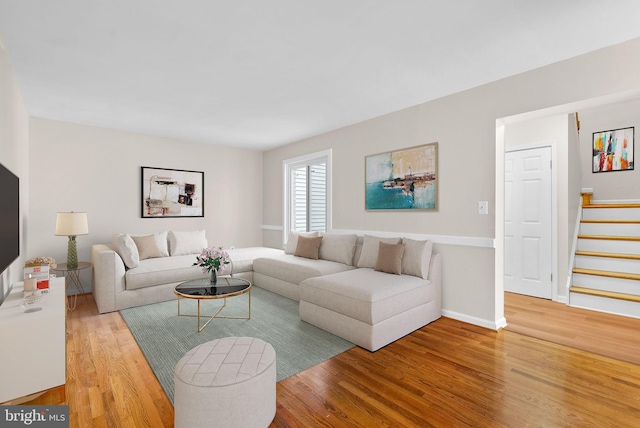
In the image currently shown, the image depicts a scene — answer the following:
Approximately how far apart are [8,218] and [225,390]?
2.09 m

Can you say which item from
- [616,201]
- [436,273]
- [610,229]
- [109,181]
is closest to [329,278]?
[436,273]

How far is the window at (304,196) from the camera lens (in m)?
5.61

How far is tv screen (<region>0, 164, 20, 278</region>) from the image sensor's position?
78.6 inches

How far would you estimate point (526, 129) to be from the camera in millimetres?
4332

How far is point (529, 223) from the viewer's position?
430cm

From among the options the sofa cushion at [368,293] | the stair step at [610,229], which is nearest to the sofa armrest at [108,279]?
the sofa cushion at [368,293]

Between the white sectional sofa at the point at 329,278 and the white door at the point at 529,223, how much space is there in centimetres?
174

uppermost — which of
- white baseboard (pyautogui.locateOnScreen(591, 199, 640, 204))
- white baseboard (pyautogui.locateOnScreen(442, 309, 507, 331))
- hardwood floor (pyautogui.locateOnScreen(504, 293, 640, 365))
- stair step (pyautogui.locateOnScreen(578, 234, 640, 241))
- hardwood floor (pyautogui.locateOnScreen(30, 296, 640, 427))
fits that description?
white baseboard (pyautogui.locateOnScreen(591, 199, 640, 204))

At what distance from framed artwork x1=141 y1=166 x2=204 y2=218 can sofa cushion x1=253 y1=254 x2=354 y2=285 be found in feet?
5.76


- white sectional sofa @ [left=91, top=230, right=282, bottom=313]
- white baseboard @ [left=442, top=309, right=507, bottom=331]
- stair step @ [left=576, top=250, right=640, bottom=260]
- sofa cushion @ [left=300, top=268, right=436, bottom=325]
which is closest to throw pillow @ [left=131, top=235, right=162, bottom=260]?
white sectional sofa @ [left=91, top=230, right=282, bottom=313]

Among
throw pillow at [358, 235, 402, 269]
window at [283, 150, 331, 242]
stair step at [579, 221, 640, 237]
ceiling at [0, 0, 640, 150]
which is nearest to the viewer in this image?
ceiling at [0, 0, 640, 150]

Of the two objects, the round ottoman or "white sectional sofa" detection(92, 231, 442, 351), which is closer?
the round ottoman

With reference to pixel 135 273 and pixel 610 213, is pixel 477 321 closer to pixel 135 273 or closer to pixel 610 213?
pixel 610 213

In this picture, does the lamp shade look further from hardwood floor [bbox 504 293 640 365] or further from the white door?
the white door
